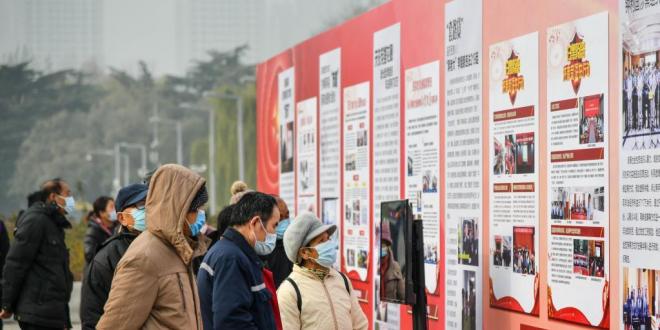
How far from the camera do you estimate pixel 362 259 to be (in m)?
11.4

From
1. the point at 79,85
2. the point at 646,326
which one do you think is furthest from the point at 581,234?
the point at 79,85

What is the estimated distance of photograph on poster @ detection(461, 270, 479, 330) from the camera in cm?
888

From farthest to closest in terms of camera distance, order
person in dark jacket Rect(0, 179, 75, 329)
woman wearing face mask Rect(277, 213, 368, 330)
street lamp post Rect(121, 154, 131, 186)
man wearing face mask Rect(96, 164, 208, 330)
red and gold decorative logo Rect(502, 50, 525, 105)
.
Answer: street lamp post Rect(121, 154, 131, 186), person in dark jacket Rect(0, 179, 75, 329), red and gold decorative logo Rect(502, 50, 525, 105), woman wearing face mask Rect(277, 213, 368, 330), man wearing face mask Rect(96, 164, 208, 330)

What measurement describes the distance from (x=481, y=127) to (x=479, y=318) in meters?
1.38

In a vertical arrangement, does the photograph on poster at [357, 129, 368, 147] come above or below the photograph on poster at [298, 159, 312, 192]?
above

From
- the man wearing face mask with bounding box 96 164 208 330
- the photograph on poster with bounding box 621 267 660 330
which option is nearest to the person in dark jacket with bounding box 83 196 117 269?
the photograph on poster with bounding box 621 267 660 330

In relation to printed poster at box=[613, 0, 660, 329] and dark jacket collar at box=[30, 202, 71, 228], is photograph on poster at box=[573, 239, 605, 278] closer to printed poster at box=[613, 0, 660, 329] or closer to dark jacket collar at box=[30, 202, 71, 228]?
printed poster at box=[613, 0, 660, 329]

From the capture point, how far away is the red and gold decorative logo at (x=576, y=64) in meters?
7.51

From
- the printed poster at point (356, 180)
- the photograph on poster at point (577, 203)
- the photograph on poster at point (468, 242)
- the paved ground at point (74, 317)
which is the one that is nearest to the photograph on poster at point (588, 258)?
the photograph on poster at point (577, 203)

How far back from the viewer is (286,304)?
24.3ft

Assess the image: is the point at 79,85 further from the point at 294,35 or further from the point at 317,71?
the point at 317,71

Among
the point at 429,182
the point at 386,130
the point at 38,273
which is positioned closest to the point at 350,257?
the point at 386,130

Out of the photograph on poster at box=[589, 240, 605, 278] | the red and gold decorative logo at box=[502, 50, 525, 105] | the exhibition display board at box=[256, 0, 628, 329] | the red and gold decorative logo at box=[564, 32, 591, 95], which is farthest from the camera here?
the red and gold decorative logo at box=[502, 50, 525, 105]

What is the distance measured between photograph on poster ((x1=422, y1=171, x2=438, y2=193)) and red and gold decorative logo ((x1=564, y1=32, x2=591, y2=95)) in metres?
2.11
